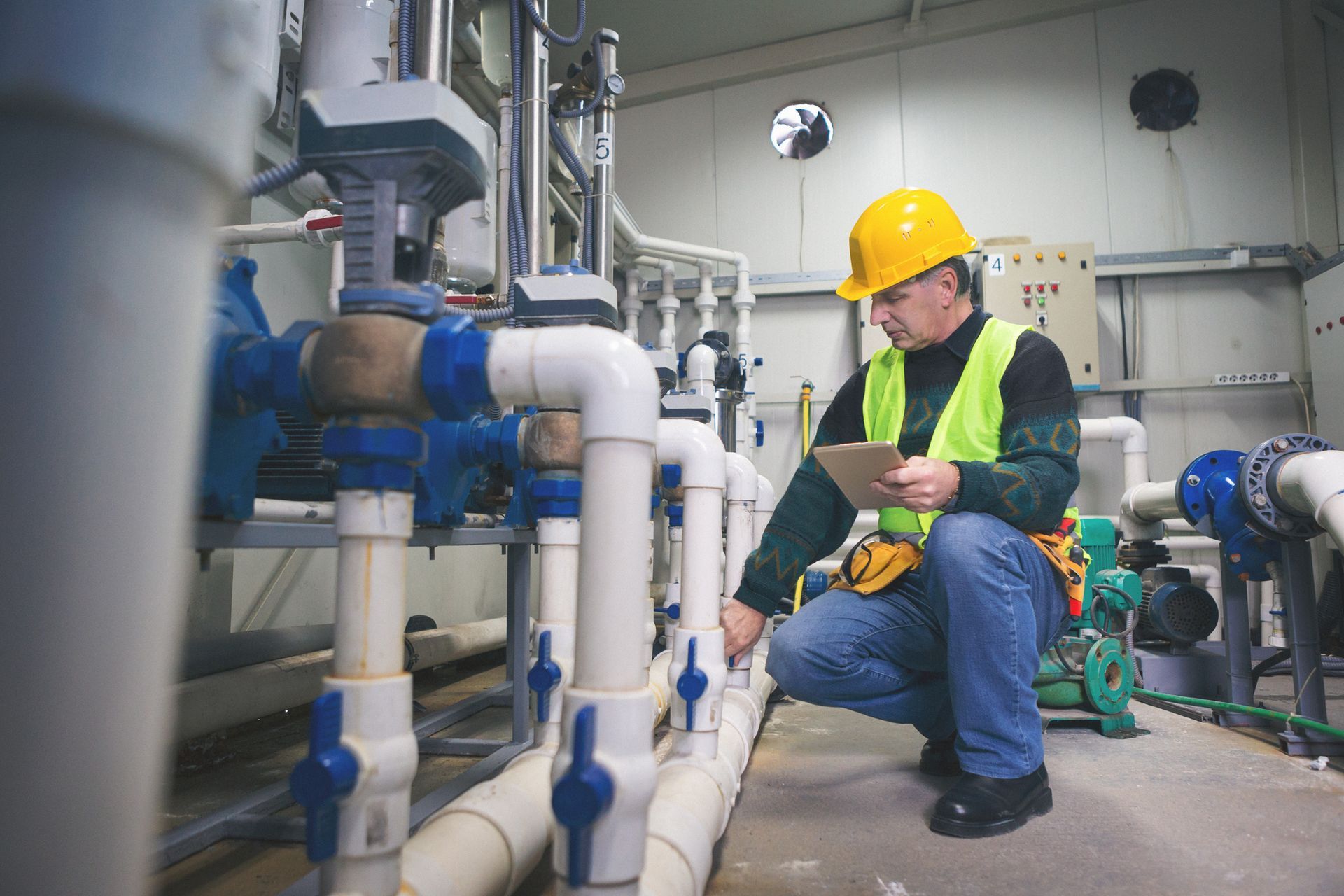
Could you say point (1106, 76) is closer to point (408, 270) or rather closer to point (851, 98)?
point (851, 98)

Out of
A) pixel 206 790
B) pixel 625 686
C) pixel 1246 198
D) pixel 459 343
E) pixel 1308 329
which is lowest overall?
pixel 206 790

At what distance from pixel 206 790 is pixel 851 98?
12.8 feet

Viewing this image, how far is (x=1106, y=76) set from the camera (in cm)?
396

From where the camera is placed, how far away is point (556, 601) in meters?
→ 1.17

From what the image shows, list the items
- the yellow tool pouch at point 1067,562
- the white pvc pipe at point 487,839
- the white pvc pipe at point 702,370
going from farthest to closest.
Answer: the white pvc pipe at point 702,370, the yellow tool pouch at point 1067,562, the white pvc pipe at point 487,839

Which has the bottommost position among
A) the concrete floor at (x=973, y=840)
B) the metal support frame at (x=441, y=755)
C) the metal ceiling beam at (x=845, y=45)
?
the concrete floor at (x=973, y=840)

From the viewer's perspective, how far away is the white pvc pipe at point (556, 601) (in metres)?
1.12

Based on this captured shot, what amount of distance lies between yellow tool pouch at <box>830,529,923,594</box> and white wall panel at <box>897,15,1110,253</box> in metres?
2.86

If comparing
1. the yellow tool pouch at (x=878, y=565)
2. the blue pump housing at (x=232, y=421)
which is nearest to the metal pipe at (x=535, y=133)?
the blue pump housing at (x=232, y=421)

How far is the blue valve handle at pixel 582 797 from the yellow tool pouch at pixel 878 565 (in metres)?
0.94

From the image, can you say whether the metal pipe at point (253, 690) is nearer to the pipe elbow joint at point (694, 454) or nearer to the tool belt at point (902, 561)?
the pipe elbow joint at point (694, 454)

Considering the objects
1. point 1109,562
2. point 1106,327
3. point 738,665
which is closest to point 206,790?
point 738,665

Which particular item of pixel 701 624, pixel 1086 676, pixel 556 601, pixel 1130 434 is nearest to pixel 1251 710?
pixel 1086 676

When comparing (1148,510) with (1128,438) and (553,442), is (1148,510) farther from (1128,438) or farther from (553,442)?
(553,442)
